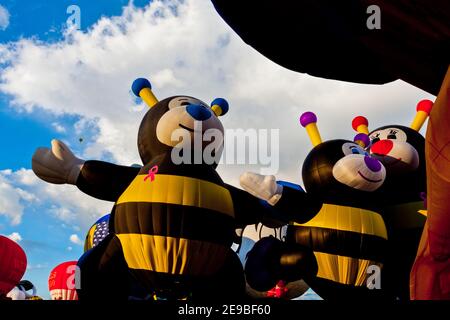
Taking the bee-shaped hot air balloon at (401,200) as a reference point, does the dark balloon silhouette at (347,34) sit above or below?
below

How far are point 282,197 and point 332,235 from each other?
841 millimetres

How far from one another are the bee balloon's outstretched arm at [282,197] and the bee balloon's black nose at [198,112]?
0.86 m

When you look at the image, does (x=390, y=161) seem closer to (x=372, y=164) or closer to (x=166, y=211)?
(x=372, y=164)

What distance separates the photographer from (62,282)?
31.1 feet

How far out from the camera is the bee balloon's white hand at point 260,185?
5840 millimetres

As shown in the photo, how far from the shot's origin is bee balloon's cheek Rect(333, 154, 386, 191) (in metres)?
6.26

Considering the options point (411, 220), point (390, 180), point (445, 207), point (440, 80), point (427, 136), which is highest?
point (390, 180)

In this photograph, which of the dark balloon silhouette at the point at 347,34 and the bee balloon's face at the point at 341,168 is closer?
the dark balloon silhouette at the point at 347,34

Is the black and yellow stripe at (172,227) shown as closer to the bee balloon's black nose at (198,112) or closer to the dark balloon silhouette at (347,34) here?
the bee balloon's black nose at (198,112)

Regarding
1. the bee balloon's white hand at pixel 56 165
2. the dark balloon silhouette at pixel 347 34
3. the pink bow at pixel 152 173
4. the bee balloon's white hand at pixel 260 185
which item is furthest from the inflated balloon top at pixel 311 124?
the dark balloon silhouette at pixel 347 34

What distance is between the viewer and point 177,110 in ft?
19.8
